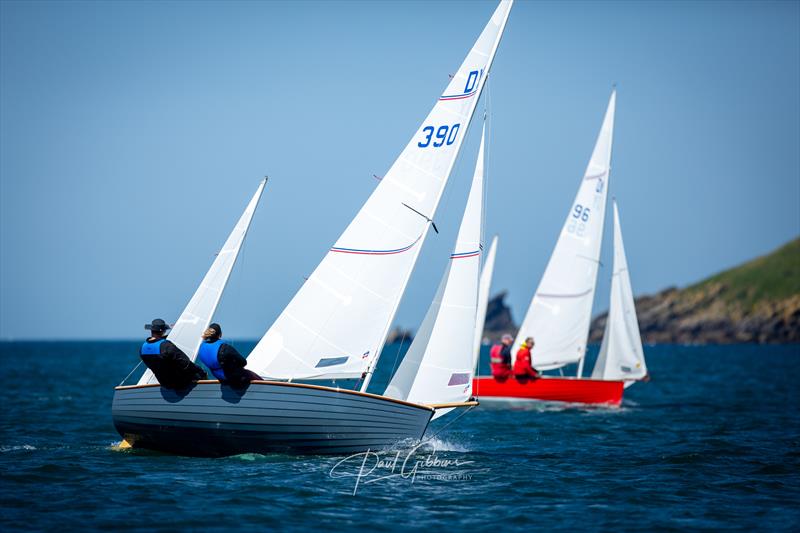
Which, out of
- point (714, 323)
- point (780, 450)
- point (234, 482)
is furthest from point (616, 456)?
point (714, 323)

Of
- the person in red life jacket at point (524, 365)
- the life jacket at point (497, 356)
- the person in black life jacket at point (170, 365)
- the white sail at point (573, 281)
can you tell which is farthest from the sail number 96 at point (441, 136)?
the white sail at point (573, 281)

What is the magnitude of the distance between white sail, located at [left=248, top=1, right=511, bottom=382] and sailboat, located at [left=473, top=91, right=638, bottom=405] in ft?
41.4

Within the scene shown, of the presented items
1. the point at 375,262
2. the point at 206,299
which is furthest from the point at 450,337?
the point at 206,299

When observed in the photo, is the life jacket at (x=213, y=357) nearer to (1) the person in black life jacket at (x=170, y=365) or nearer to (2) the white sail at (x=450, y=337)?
(1) the person in black life jacket at (x=170, y=365)

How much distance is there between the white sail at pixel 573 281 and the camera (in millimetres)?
26484

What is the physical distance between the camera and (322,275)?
562 inches

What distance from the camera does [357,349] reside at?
45.7 ft

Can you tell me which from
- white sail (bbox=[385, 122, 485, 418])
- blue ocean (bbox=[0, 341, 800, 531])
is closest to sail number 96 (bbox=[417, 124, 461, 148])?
white sail (bbox=[385, 122, 485, 418])

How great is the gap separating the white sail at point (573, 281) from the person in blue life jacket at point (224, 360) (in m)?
14.9

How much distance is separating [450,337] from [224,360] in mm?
3726

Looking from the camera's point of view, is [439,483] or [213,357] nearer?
[439,483]

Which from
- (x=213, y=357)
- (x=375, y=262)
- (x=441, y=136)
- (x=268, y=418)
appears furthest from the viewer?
(x=441, y=136)

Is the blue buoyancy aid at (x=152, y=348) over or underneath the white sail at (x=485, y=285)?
underneath

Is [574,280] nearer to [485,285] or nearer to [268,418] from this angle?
[485,285]
